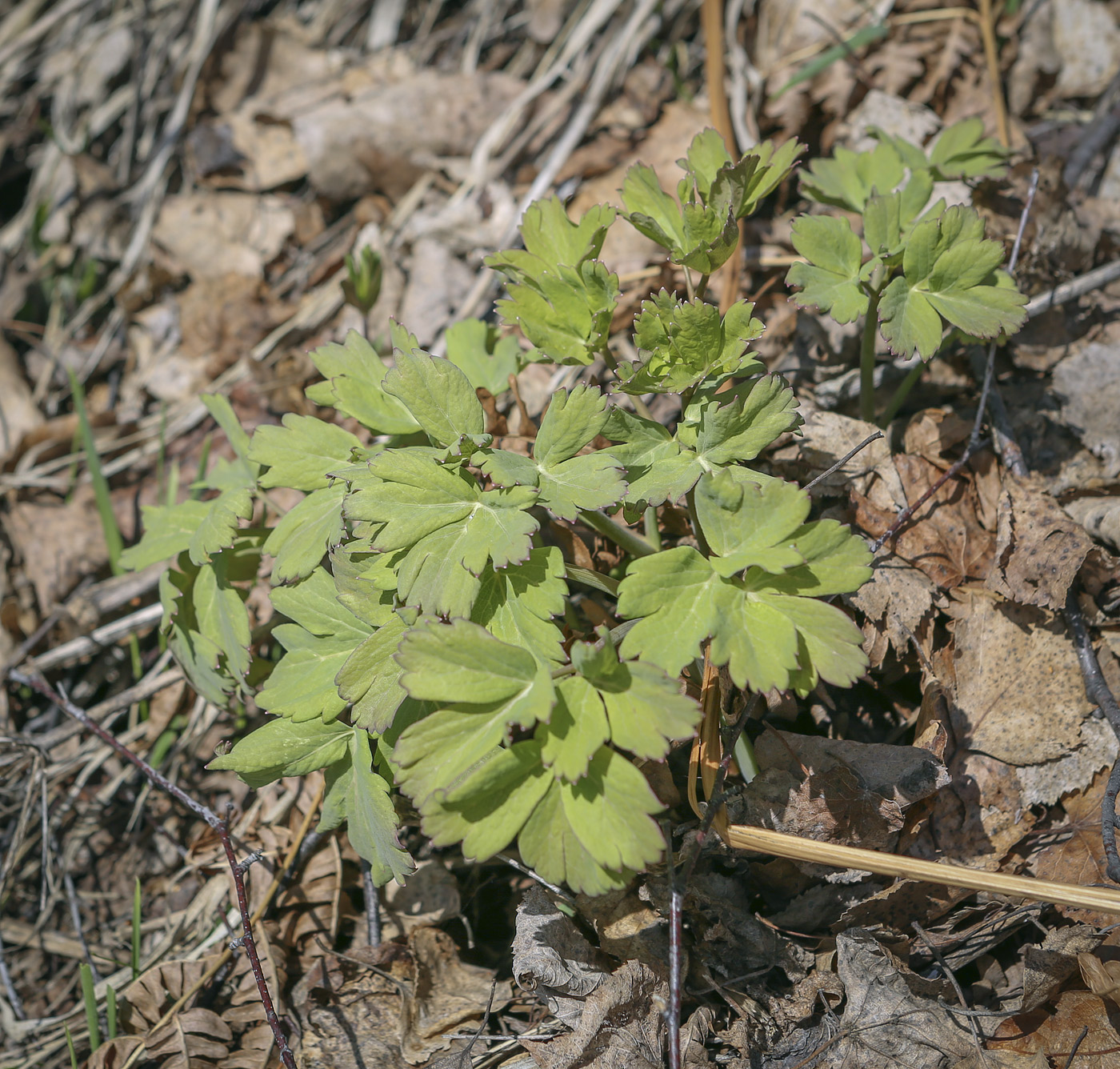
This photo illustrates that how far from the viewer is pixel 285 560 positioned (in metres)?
2.09

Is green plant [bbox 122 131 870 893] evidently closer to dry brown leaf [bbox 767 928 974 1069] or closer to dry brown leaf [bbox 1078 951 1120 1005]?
dry brown leaf [bbox 767 928 974 1069]

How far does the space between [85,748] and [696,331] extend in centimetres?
278

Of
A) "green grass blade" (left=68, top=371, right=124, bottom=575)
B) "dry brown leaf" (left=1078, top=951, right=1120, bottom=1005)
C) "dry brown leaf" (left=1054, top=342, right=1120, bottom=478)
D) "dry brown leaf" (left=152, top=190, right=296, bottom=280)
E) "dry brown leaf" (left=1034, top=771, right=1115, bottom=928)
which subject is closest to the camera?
"dry brown leaf" (left=1078, top=951, right=1120, bottom=1005)

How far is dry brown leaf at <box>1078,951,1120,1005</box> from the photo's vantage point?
1741 millimetres

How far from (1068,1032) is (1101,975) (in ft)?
0.54

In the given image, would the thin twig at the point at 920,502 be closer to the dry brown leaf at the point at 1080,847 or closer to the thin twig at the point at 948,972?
the dry brown leaf at the point at 1080,847

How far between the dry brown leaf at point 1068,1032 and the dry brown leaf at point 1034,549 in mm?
932

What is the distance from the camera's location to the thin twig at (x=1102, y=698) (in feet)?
5.96

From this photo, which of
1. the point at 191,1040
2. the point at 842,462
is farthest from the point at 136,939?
the point at 842,462

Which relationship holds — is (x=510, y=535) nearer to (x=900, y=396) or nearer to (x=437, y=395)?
(x=437, y=395)

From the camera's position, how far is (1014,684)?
212 cm

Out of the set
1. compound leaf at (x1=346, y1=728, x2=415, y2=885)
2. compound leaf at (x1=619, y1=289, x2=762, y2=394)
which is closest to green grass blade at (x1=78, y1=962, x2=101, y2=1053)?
compound leaf at (x1=346, y1=728, x2=415, y2=885)

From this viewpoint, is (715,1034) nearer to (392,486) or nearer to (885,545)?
(885,545)

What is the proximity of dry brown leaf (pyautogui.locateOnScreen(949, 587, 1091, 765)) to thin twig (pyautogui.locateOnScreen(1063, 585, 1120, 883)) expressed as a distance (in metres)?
0.03
